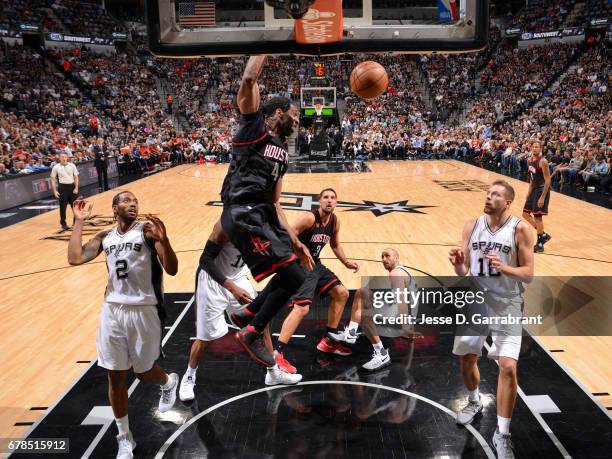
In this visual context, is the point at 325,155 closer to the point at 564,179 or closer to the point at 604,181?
the point at 564,179

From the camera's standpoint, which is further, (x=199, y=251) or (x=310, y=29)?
(x=199, y=251)

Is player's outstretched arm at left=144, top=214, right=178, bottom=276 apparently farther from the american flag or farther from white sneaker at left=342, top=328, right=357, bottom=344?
white sneaker at left=342, top=328, right=357, bottom=344

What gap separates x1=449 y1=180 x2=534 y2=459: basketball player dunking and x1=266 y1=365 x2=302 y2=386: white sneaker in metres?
1.33

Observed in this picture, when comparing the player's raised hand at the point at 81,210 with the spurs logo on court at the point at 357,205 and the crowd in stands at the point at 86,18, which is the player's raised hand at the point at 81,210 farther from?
the crowd in stands at the point at 86,18

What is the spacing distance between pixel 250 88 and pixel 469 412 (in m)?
2.70

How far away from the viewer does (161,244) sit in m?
3.37

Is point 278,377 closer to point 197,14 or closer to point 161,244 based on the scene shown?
point 161,244

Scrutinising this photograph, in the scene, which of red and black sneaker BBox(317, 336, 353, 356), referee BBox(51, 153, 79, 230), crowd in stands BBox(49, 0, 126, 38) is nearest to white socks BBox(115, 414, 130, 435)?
red and black sneaker BBox(317, 336, 353, 356)

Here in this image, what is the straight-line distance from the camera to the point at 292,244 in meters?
3.86

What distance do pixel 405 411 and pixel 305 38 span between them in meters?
2.84

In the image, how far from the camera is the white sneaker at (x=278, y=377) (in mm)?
4379

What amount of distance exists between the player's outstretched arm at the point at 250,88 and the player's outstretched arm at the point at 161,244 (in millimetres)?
907
